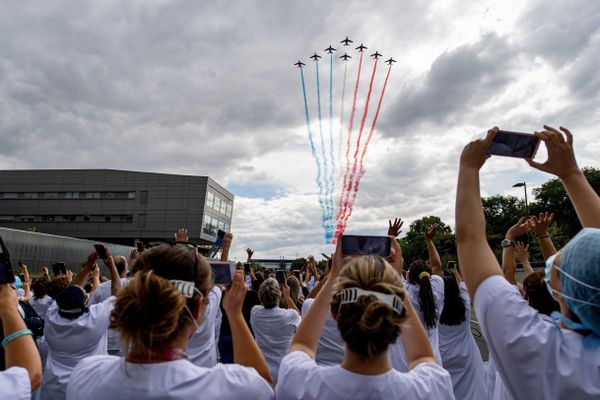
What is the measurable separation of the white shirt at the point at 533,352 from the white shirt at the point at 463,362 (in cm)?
446

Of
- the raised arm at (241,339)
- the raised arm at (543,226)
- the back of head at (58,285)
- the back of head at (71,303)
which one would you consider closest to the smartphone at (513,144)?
the raised arm at (241,339)

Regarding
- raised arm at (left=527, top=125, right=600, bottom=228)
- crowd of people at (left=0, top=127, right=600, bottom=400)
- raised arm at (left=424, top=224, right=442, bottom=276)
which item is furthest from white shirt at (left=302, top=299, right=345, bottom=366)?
raised arm at (left=527, top=125, right=600, bottom=228)

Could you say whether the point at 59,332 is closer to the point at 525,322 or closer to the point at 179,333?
the point at 179,333

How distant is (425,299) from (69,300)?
4.46 m

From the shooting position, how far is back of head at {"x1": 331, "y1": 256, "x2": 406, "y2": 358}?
6.33 ft

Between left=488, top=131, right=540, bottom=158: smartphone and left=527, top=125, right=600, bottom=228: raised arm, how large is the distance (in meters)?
0.07

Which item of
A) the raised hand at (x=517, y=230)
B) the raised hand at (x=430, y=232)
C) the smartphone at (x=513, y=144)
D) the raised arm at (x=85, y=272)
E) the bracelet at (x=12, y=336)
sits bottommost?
the bracelet at (x=12, y=336)

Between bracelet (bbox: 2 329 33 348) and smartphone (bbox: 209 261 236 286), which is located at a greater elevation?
smartphone (bbox: 209 261 236 286)

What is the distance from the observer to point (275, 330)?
5996 mm

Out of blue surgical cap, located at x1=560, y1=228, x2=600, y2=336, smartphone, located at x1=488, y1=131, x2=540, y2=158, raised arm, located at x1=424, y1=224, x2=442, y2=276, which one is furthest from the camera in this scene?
raised arm, located at x1=424, y1=224, x2=442, y2=276

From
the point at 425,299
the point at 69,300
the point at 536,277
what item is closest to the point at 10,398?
the point at 69,300

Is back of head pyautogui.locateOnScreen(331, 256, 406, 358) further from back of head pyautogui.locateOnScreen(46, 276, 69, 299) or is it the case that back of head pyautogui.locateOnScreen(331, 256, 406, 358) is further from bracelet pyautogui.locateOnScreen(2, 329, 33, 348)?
back of head pyautogui.locateOnScreen(46, 276, 69, 299)

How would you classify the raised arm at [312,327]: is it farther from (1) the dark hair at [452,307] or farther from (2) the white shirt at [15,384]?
(1) the dark hair at [452,307]

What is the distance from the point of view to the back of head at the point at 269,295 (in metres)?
5.95
